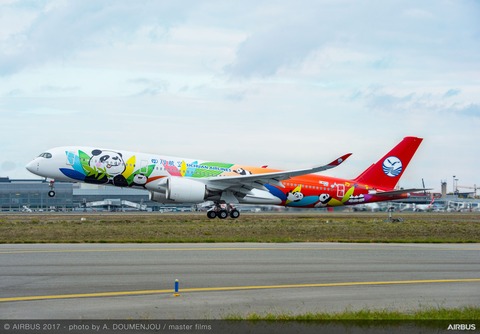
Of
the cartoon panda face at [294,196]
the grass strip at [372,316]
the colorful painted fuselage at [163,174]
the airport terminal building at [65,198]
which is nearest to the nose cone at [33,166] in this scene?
the colorful painted fuselage at [163,174]

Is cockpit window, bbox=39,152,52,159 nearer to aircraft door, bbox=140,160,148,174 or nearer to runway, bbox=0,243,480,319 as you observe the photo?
aircraft door, bbox=140,160,148,174

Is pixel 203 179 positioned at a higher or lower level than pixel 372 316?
higher

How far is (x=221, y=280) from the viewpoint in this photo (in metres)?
15.6

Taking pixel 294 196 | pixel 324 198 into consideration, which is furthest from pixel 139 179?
pixel 324 198

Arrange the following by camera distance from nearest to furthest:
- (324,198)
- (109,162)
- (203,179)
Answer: (109,162)
(203,179)
(324,198)

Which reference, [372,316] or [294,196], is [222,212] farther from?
[372,316]

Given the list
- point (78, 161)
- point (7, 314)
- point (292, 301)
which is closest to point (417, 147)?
point (78, 161)

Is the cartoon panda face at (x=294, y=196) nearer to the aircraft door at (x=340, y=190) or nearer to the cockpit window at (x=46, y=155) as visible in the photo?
the aircraft door at (x=340, y=190)

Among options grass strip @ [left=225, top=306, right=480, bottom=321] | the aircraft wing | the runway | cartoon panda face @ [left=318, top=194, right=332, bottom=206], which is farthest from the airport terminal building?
grass strip @ [left=225, top=306, right=480, bottom=321]

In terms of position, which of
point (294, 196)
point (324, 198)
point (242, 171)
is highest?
point (242, 171)

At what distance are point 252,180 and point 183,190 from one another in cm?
444

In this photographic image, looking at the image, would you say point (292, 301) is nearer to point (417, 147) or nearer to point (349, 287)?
point (349, 287)

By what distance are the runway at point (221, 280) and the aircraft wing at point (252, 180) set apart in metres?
20.4

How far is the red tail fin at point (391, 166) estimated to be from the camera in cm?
5075
